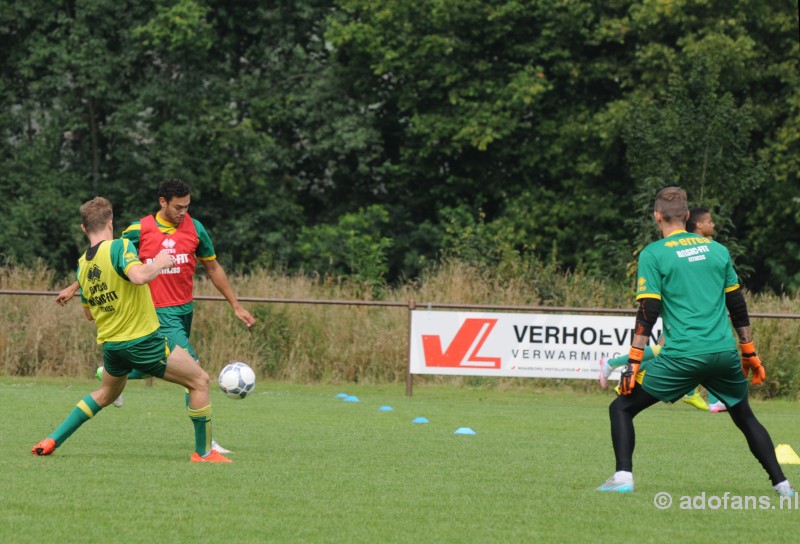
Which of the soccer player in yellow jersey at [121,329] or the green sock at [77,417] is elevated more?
the soccer player in yellow jersey at [121,329]

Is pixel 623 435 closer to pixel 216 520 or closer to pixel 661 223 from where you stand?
pixel 661 223

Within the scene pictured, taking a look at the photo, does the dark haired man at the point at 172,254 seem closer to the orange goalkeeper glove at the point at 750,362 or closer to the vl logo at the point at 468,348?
the orange goalkeeper glove at the point at 750,362

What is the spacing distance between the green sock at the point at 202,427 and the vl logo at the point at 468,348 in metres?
7.98

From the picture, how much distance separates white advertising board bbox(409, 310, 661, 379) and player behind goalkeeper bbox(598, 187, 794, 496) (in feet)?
29.9

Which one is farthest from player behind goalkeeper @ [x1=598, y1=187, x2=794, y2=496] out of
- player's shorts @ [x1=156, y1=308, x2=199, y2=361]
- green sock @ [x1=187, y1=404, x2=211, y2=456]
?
player's shorts @ [x1=156, y1=308, x2=199, y2=361]

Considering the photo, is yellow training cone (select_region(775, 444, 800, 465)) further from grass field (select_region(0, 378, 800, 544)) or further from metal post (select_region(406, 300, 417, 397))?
metal post (select_region(406, 300, 417, 397))

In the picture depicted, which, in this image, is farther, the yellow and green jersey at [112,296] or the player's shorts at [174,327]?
the player's shorts at [174,327]

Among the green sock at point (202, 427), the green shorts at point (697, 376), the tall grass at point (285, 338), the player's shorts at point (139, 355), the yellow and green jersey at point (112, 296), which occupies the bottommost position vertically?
the tall grass at point (285, 338)

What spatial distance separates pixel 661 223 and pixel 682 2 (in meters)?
25.8

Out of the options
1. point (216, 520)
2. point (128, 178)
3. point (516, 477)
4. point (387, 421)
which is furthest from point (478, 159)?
point (216, 520)

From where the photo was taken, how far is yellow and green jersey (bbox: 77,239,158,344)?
8.45 metres

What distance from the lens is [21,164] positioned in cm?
3459

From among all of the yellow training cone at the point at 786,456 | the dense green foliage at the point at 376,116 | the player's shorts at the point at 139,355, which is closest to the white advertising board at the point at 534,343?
the yellow training cone at the point at 786,456

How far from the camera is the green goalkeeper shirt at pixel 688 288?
7195 millimetres
